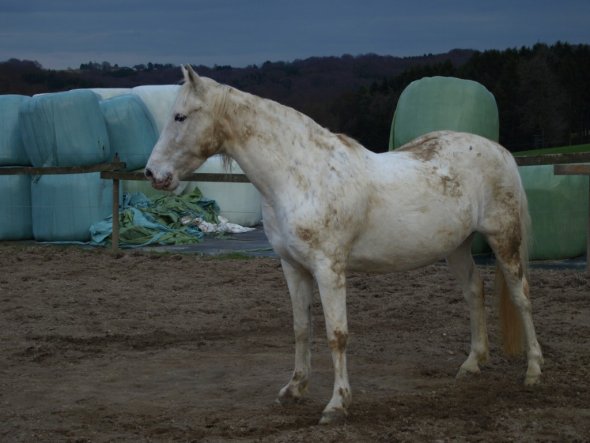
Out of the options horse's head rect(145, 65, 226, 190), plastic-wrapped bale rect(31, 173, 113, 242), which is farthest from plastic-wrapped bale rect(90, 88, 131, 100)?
horse's head rect(145, 65, 226, 190)

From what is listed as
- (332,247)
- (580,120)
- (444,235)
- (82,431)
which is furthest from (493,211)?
(580,120)

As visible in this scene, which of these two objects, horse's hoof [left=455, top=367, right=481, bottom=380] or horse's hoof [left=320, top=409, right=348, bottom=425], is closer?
horse's hoof [left=320, top=409, right=348, bottom=425]

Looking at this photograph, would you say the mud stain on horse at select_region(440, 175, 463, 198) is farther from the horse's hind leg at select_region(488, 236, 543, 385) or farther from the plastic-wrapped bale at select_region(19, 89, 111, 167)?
the plastic-wrapped bale at select_region(19, 89, 111, 167)

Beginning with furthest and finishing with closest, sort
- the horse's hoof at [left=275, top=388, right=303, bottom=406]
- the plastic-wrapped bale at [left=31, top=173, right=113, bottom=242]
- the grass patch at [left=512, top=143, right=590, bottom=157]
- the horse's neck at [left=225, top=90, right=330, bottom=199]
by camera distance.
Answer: the grass patch at [left=512, top=143, right=590, bottom=157]
the plastic-wrapped bale at [left=31, top=173, right=113, bottom=242]
the horse's hoof at [left=275, top=388, right=303, bottom=406]
the horse's neck at [left=225, top=90, right=330, bottom=199]

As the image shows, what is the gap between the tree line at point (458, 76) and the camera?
17.4 m

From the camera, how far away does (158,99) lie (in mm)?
15188

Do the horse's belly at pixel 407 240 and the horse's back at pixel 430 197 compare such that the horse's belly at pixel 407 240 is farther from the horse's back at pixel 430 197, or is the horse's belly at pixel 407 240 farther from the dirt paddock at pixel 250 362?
the dirt paddock at pixel 250 362

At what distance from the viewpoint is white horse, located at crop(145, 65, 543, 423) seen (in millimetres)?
4621

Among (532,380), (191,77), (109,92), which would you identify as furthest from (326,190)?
(109,92)

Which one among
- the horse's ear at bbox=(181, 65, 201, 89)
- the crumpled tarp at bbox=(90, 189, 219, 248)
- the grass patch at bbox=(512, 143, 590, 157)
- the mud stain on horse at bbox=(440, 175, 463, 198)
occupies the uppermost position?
the horse's ear at bbox=(181, 65, 201, 89)

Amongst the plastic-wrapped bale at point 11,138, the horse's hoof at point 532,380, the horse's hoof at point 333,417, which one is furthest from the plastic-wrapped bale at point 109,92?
the horse's hoof at point 333,417

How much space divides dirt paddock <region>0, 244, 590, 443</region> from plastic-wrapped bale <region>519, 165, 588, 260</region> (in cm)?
76

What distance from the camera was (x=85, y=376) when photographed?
571 cm

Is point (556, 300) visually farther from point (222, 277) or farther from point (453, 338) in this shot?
point (222, 277)
